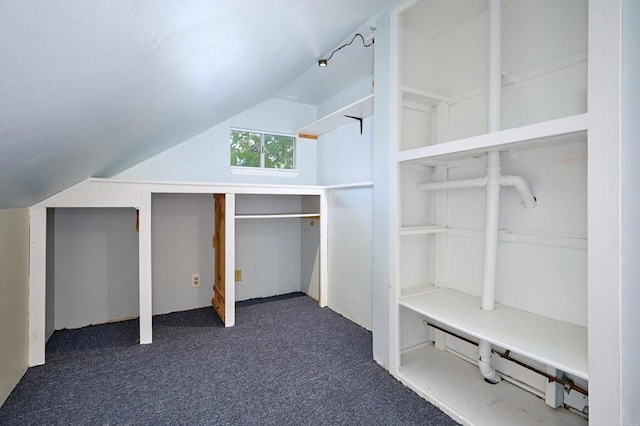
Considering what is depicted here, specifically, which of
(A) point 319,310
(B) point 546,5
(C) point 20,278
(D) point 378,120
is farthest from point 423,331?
(C) point 20,278

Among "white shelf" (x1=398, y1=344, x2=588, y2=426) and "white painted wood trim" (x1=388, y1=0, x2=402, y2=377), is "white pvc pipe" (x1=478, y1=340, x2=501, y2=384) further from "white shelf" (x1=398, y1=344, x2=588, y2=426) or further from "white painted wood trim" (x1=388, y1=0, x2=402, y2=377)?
"white painted wood trim" (x1=388, y1=0, x2=402, y2=377)

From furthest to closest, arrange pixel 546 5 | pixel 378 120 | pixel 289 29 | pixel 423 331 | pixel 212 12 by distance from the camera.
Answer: pixel 423 331, pixel 378 120, pixel 546 5, pixel 289 29, pixel 212 12

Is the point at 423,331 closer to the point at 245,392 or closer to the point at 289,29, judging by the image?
the point at 245,392

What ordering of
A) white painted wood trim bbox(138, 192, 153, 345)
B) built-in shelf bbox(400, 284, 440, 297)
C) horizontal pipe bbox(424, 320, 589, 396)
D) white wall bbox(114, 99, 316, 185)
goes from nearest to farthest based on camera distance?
horizontal pipe bbox(424, 320, 589, 396) → built-in shelf bbox(400, 284, 440, 297) → white painted wood trim bbox(138, 192, 153, 345) → white wall bbox(114, 99, 316, 185)

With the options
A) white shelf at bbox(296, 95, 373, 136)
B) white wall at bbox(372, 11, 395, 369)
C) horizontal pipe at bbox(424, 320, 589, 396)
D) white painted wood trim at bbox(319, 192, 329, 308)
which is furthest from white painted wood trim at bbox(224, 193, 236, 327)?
horizontal pipe at bbox(424, 320, 589, 396)

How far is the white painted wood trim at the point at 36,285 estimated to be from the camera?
76.8 inches

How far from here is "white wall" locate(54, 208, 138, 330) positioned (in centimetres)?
249

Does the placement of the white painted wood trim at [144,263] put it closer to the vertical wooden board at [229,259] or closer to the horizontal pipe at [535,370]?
the vertical wooden board at [229,259]

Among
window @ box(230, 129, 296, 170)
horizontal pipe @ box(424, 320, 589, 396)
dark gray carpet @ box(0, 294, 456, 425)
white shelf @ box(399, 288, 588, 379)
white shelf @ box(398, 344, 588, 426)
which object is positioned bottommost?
dark gray carpet @ box(0, 294, 456, 425)

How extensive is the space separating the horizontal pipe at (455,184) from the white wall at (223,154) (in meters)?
1.67

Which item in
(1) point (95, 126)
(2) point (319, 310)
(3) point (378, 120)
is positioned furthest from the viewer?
(2) point (319, 310)

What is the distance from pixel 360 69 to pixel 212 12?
198cm

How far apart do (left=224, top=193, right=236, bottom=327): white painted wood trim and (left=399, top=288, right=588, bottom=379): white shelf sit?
4.66 ft

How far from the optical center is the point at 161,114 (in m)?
1.41
